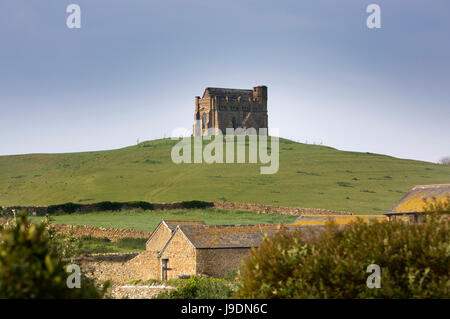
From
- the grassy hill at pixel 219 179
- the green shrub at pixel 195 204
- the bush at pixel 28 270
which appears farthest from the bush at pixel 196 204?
the bush at pixel 28 270

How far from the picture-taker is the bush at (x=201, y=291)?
3025 cm

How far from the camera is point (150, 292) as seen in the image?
115 ft

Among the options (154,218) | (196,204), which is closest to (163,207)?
(196,204)

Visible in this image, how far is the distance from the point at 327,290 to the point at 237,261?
25.4m

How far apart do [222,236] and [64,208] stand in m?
51.2

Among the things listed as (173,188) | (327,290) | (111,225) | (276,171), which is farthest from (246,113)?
(327,290)

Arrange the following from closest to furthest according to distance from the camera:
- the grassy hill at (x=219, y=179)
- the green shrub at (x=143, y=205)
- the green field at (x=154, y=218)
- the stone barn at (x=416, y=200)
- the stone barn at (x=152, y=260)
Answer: the stone barn at (x=416, y=200) → the stone barn at (x=152, y=260) → the green field at (x=154, y=218) → the green shrub at (x=143, y=205) → the grassy hill at (x=219, y=179)

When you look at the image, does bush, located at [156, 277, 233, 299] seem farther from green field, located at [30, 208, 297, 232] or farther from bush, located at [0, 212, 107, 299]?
green field, located at [30, 208, 297, 232]

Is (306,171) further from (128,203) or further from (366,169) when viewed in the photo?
(128,203)

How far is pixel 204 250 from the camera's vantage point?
41031 mm

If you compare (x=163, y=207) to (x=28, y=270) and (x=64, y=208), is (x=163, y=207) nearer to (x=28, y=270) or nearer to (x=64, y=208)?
(x=64, y=208)

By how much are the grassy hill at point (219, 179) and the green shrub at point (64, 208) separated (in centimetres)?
1084

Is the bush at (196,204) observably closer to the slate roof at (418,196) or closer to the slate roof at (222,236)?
the slate roof at (222,236)

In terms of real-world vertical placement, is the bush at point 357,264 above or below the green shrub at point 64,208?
below
